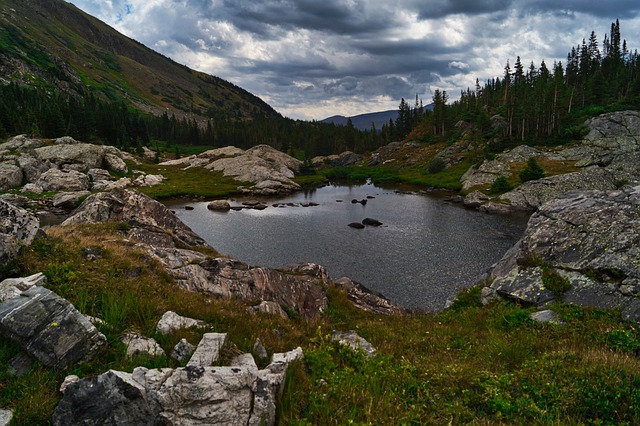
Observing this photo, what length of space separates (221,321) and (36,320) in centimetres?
486

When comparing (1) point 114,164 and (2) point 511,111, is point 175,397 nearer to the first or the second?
(1) point 114,164

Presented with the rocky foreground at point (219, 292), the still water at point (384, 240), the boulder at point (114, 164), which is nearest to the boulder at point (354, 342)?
the rocky foreground at point (219, 292)

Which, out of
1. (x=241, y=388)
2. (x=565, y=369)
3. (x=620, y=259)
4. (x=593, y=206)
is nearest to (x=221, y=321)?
(x=241, y=388)

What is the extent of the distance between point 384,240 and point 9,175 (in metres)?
89.2

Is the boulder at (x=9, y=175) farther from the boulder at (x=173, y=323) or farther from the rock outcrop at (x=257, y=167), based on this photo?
the boulder at (x=173, y=323)

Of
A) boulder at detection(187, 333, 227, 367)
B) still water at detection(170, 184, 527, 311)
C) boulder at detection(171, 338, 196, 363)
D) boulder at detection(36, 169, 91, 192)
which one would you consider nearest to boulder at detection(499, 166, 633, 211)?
still water at detection(170, 184, 527, 311)

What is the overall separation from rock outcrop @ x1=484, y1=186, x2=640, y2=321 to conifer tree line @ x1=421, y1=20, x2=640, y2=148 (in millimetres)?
97345

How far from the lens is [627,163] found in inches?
3004

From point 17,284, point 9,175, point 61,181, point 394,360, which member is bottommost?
point 394,360

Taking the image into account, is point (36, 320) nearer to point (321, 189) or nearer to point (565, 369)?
point (565, 369)

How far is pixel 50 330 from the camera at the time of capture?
25.2 ft

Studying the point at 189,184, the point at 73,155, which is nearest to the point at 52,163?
the point at 73,155

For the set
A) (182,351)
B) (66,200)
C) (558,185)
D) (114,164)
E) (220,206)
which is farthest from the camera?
(114,164)

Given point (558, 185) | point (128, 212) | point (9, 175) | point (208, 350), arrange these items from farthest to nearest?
point (9, 175) → point (558, 185) → point (128, 212) → point (208, 350)
